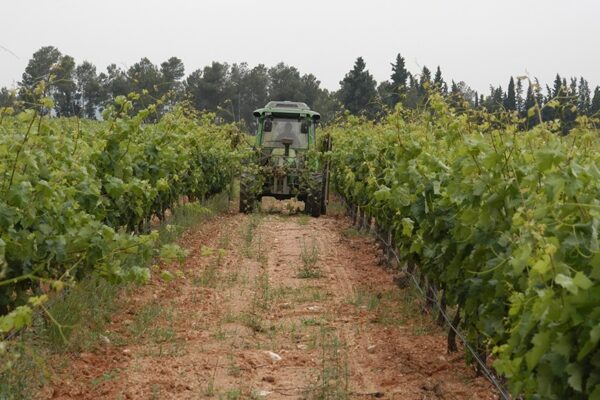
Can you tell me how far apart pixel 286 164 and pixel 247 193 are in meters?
0.99

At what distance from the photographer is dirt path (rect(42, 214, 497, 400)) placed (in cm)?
555

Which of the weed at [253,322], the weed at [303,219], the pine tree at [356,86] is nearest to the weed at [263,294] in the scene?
the weed at [253,322]

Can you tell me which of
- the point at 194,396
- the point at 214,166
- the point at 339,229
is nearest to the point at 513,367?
the point at 194,396

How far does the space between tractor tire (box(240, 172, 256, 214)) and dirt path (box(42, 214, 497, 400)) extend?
5.53 metres

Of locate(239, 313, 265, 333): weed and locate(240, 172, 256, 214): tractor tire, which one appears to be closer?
locate(239, 313, 265, 333): weed

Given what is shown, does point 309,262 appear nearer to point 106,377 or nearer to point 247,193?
point 106,377

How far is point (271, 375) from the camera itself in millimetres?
5898

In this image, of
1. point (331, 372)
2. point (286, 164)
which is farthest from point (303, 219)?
point (331, 372)

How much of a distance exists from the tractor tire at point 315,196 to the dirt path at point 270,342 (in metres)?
5.42

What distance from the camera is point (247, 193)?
16375mm

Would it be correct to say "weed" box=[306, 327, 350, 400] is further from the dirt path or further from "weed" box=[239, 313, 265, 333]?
"weed" box=[239, 313, 265, 333]

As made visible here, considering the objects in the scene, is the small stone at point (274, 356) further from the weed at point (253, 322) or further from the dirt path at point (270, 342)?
the weed at point (253, 322)

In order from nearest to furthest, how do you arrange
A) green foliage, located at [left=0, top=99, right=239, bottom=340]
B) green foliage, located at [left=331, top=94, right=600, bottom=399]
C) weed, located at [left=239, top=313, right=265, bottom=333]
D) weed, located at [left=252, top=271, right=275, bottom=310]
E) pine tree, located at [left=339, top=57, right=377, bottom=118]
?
1. green foliage, located at [left=331, top=94, right=600, bottom=399]
2. green foliage, located at [left=0, top=99, right=239, bottom=340]
3. weed, located at [left=239, top=313, right=265, bottom=333]
4. weed, located at [left=252, top=271, right=275, bottom=310]
5. pine tree, located at [left=339, top=57, right=377, bottom=118]

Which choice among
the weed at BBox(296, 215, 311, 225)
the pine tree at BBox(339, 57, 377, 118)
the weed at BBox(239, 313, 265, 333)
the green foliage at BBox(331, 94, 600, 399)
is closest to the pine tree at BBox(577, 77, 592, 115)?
the green foliage at BBox(331, 94, 600, 399)
